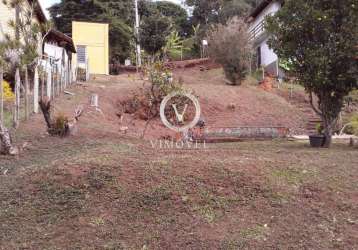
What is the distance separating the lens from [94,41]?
32.9 m

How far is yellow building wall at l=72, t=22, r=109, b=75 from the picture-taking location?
32438 mm

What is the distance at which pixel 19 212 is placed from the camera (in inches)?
219

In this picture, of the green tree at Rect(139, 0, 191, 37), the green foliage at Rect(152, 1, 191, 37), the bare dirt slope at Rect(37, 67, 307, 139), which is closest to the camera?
the bare dirt slope at Rect(37, 67, 307, 139)

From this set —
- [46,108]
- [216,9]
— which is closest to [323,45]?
[46,108]

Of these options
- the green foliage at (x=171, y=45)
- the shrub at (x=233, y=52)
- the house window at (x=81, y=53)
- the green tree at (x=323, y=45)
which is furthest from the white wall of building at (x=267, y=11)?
the green tree at (x=323, y=45)

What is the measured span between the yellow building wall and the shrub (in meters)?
10.7

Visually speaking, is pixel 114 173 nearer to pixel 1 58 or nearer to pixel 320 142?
pixel 1 58

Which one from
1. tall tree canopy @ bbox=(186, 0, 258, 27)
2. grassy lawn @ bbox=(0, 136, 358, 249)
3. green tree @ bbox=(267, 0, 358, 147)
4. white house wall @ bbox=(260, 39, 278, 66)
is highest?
tall tree canopy @ bbox=(186, 0, 258, 27)

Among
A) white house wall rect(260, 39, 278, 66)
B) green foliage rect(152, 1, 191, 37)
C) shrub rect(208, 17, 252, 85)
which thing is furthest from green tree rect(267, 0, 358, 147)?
green foliage rect(152, 1, 191, 37)

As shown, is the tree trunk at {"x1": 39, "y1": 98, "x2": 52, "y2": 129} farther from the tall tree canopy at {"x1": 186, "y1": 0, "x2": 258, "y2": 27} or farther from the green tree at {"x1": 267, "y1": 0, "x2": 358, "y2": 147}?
the tall tree canopy at {"x1": 186, "y1": 0, "x2": 258, "y2": 27}

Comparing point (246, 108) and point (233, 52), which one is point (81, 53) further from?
point (246, 108)

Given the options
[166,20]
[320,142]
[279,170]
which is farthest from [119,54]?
[279,170]

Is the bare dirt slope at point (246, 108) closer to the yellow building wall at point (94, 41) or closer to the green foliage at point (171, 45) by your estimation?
the green foliage at point (171, 45)

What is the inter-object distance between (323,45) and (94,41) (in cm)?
2421
